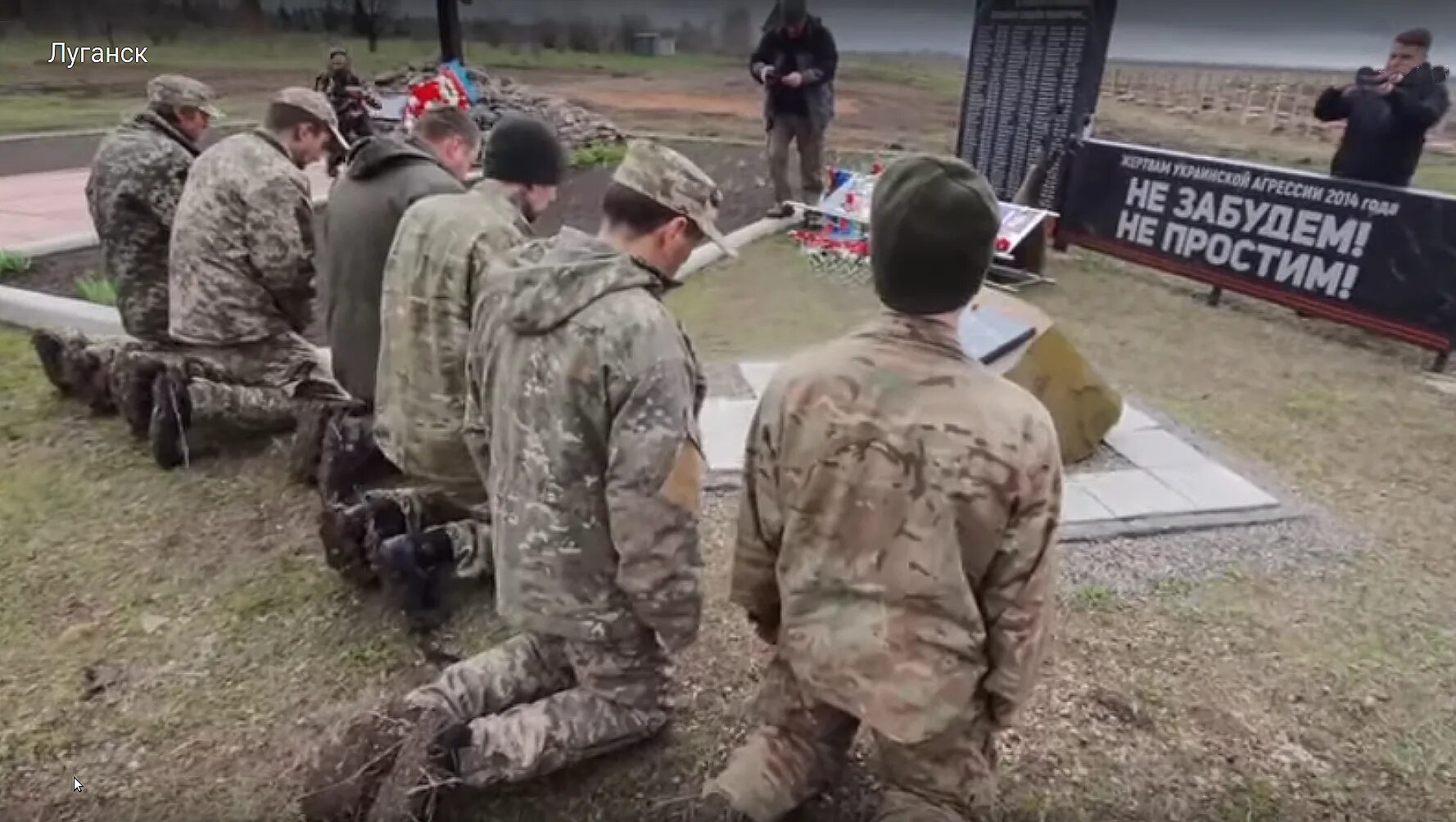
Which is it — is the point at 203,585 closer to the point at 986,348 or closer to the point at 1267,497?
the point at 986,348

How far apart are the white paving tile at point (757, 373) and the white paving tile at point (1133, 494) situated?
1.52 meters

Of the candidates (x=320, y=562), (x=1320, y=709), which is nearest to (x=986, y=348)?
(x=1320, y=709)

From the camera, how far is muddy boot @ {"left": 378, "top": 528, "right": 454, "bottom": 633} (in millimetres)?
2555

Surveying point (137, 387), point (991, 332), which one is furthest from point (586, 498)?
point (137, 387)

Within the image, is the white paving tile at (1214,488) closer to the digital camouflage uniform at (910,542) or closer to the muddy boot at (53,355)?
the digital camouflage uniform at (910,542)

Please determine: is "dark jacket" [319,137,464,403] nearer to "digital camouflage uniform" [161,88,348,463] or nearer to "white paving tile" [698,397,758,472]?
"digital camouflage uniform" [161,88,348,463]

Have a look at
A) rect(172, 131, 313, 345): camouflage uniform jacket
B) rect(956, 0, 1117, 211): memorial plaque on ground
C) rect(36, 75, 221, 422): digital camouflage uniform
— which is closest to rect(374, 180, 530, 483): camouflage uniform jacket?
rect(172, 131, 313, 345): camouflage uniform jacket

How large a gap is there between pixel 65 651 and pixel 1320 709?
3.47 m

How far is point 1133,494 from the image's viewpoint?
11.5 feet

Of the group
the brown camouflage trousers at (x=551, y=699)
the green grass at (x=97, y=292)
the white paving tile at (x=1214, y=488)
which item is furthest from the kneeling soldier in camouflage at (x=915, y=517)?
the green grass at (x=97, y=292)

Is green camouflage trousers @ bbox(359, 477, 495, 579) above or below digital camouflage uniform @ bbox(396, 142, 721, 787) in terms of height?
below

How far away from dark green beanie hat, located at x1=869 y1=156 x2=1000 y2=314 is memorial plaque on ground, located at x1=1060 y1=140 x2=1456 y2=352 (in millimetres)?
5105

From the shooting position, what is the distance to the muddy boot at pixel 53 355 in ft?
13.1

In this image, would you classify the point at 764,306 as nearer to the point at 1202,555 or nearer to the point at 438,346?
the point at 1202,555
